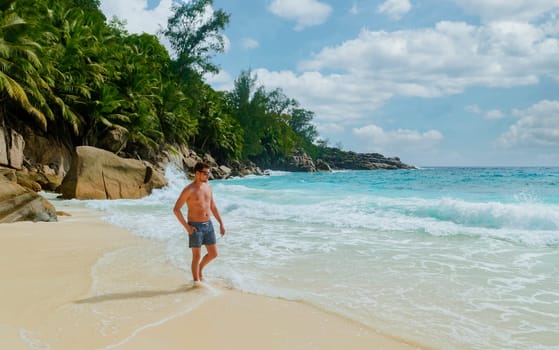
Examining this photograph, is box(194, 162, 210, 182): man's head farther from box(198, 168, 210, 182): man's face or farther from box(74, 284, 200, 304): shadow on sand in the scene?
box(74, 284, 200, 304): shadow on sand

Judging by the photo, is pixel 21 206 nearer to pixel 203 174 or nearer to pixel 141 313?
pixel 203 174

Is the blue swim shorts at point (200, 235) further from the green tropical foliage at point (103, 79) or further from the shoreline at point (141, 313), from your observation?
the green tropical foliage at point (103, 79)

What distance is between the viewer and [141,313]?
372 centimetres

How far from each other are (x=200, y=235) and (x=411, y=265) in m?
3.31

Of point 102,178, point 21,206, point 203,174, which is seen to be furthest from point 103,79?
point 203,174

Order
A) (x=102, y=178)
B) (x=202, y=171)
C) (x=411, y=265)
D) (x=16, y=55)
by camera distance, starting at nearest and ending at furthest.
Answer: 1. (x=202, y=171)
2. (x=411, y=265)
3. (x=102, y=178)
4. (x=16, y=55)

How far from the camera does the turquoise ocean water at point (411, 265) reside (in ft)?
12.8

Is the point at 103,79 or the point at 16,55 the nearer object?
the point at 16,55

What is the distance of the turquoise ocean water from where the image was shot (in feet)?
12.8

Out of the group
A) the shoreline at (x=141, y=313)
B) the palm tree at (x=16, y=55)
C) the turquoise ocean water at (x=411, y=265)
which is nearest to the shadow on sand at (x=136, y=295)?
the shoreline at (x=141, y=313)

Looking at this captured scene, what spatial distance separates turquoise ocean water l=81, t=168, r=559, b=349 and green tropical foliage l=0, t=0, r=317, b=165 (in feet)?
34.8

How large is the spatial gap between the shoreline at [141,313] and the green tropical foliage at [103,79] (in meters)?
14.1

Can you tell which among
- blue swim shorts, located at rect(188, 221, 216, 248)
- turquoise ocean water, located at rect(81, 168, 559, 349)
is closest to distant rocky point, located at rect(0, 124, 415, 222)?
turquoise ocean water, located at rect(81, 168, 559, 349)

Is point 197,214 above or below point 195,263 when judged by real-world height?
above
